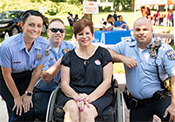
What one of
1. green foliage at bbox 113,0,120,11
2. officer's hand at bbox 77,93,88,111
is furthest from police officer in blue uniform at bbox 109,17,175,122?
green foliage at bbox 113,0,120,11

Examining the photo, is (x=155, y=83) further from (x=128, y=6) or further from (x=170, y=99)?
(x=128, y=6)

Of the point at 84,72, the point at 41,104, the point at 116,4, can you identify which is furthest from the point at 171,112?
the point at 116,4

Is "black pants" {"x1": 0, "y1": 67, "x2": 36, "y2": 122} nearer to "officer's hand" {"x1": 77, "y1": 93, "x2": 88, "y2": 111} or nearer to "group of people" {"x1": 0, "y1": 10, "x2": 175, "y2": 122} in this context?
"group of people" {"x1": 0, "y1": 10, "x2": 175, "y2": 122}

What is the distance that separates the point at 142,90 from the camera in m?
3.22

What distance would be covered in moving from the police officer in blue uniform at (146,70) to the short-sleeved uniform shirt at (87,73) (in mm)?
Answer: 370

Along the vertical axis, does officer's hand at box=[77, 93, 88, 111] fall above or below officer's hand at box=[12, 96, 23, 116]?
above

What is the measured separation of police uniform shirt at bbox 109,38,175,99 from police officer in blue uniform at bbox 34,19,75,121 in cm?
101

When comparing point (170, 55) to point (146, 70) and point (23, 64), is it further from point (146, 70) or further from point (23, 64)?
point (23, 64)

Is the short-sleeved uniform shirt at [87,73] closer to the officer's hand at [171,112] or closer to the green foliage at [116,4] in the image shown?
the officer's hand at [171,112]

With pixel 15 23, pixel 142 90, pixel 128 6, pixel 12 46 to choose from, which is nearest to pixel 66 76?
pixel 12 46

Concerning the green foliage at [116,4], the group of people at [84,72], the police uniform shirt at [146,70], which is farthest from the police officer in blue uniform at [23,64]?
the green foliage at [116,4]

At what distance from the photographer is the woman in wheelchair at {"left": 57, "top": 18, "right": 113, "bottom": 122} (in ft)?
8.98

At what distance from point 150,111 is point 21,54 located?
1.85 metres

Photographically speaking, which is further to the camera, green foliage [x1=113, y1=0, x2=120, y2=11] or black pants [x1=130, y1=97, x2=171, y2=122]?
green foliage [x1=113, y1=0, x2=120, y2=11]
